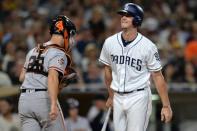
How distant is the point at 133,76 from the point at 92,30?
8.03m

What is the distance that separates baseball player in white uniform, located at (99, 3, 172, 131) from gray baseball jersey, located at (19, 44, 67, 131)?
717mm

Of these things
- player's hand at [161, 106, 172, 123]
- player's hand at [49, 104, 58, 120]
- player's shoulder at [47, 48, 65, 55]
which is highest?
player's shoulder at [47, 48, 65, 55]

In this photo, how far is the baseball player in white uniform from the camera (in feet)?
28.3

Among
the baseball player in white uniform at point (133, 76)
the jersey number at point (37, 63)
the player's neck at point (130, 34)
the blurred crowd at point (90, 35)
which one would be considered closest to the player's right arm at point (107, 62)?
the baseball player in white uniform at point (133, 76)

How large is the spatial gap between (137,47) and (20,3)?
9700mm

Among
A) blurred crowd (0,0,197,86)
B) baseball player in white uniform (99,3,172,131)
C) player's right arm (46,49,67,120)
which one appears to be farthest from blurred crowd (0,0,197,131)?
player's right arm (46,49,67,120)

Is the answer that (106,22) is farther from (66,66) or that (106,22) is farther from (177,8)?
(66,66)

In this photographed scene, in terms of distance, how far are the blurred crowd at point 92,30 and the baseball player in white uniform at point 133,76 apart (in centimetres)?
515

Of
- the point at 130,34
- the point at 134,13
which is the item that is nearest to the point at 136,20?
the point at 134,13

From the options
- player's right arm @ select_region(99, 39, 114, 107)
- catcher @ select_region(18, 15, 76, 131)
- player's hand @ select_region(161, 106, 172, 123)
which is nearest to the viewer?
catcher @ select_region(18, 15, 76, 131)

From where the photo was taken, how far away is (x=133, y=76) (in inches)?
341

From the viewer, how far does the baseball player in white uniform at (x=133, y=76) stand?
862 centimetres

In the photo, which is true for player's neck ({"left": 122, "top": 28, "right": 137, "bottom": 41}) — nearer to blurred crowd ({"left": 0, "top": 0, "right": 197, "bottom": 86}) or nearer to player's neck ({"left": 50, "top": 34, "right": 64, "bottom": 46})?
player's neck ({"left": 50, "top": 34, "right": 64, "bottom": 46})

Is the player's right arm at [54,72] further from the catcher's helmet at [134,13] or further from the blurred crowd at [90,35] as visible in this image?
the blurred crowd at [90,35]
